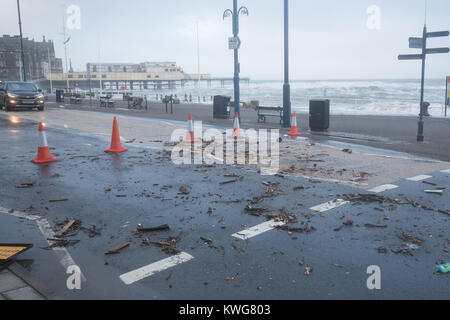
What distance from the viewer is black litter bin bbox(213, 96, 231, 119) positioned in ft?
68.2

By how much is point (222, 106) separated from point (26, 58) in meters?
137

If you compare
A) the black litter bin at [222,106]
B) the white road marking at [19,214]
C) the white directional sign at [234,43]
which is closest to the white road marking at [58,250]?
the white road marking at [19,214]

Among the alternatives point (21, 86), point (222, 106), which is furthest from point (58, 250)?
point (21, 86)

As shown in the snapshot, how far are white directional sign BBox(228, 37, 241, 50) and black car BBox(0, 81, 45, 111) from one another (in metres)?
13.6

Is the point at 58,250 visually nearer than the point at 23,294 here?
No

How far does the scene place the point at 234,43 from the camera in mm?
19188

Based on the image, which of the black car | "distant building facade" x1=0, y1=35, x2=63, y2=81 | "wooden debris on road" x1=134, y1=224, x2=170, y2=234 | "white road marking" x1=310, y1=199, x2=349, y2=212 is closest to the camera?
"wooden debris on road" x1=134, y1=224, x2=170, y2=234

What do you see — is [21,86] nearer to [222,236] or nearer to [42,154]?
[42,154]

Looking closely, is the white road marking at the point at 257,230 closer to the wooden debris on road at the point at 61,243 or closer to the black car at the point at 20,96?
the wooden debris on road at the point at 61,243

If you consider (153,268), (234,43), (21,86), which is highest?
(234,43)

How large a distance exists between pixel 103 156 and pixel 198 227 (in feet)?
18.8

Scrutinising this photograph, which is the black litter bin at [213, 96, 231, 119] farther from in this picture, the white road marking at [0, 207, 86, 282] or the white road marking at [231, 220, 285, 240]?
the white road marking at [231, 220, 285, 240]

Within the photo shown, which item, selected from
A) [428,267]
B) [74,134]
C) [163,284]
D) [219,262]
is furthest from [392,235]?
[74,134]

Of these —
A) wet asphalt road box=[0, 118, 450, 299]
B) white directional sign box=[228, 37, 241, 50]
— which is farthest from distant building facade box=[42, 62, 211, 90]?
wet asphalt road box=[0, 118, 450, 299]
